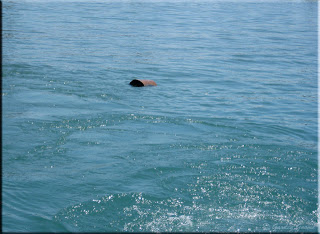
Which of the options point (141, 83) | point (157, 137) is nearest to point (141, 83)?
point (141, 83)

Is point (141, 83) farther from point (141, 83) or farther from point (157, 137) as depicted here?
point (157, 137)

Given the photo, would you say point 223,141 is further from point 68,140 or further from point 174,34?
point 174,34

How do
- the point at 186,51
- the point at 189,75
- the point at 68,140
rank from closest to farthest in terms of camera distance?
1. the point at 68,140
2. the point at 189,75
3. the point at 186,51

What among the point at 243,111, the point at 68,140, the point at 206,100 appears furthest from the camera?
the point at 206,100

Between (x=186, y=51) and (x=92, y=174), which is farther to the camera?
(x=186, y=51)

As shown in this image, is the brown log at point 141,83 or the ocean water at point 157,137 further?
the brown log at point 141,83

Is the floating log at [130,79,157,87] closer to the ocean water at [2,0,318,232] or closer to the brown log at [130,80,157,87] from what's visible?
the brown log at [130,80,157,87]

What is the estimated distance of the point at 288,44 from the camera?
17766 mm

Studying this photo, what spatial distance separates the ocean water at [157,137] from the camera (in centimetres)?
515

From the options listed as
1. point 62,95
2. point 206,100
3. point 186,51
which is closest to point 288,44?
point 186,51

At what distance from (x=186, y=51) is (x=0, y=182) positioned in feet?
35.9

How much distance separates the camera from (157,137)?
745cm

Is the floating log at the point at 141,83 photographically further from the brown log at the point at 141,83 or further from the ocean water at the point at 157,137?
the ocean water at the point at 157,137

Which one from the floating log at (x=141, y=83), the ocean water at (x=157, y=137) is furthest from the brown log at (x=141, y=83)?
the ocean water at (x=157, y=137)
